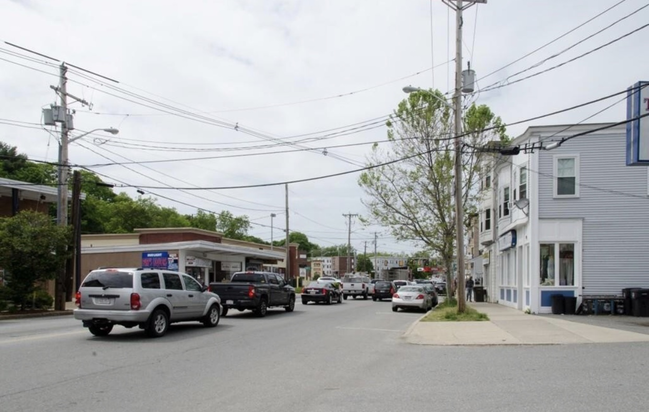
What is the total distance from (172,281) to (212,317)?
232cm

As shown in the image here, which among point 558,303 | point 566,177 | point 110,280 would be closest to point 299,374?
point 110,280

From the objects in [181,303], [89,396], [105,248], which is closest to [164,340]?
[181,303]

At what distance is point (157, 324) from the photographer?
14.4 metres

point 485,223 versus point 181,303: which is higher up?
point 485,223

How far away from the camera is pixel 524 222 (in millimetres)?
24047

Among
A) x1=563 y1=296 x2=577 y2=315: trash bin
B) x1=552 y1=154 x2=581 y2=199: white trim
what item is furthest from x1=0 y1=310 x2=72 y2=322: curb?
x1=552 y1=154 x2=581 y2=199: white trim

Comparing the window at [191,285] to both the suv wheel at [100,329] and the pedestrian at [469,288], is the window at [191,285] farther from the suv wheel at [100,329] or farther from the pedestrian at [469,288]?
the pedestrian at [469,288]

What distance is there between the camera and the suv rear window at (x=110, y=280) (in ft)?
45.4

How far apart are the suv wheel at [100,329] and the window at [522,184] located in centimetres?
A: 1734

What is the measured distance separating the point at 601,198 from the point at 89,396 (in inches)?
810

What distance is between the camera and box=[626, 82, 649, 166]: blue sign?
16.6 metres

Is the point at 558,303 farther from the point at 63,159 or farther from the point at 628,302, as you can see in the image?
the point at 63,159

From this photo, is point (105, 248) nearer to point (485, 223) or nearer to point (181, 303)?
point (485, 223)

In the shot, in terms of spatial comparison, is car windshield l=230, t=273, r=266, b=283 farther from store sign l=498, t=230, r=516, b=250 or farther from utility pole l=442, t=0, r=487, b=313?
store sign l=498, t=230, r=516, b=250
